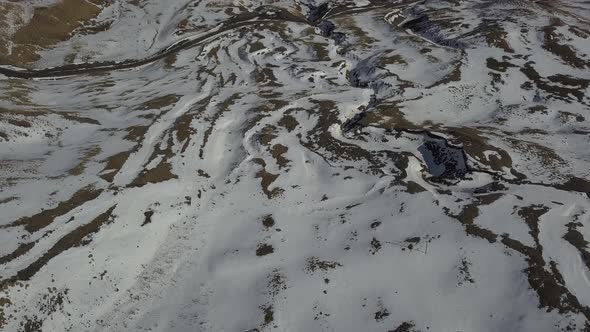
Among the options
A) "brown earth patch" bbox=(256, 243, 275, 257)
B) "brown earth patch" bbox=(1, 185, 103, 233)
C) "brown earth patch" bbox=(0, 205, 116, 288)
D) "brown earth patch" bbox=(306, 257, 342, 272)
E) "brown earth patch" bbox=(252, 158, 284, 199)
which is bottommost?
"brown earth patch" bbox=(306, 257, 342, 272)

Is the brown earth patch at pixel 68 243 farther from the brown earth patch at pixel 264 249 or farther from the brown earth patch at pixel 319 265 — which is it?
the brown earth patch at pixel 319 265

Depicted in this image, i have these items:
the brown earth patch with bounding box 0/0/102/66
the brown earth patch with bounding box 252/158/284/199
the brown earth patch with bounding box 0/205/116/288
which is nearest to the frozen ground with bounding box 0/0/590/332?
the brown earth patch with bounding box 0/205/116/288

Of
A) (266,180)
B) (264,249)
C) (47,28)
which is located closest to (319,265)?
(264,249)

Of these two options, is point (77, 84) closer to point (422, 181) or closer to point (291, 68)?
point (291, 68)

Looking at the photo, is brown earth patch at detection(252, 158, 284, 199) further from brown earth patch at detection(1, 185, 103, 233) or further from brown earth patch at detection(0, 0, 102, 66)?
brown earth patch at detection(0, 0, 102, 66)

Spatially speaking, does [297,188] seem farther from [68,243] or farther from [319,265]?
[68,243]

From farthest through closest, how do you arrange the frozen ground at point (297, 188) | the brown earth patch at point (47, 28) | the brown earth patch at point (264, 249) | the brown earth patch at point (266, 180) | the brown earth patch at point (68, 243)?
the brown earth patch at point (47, 28) → the brown earth patch at point (266, 180) → the brown earth patch at point (264, 249) → the frozen ground at point (297, 188) → the brown earth patch at point (68, 243)

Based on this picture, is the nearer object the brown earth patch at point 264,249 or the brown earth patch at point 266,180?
the brown earth patch at point 264,249

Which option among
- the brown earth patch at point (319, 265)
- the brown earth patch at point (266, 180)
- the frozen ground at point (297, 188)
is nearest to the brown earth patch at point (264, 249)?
the frozen ground at point (297, 188)

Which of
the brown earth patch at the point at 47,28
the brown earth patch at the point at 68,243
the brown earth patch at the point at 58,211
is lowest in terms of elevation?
the brown earth patch at the point at 68,243
